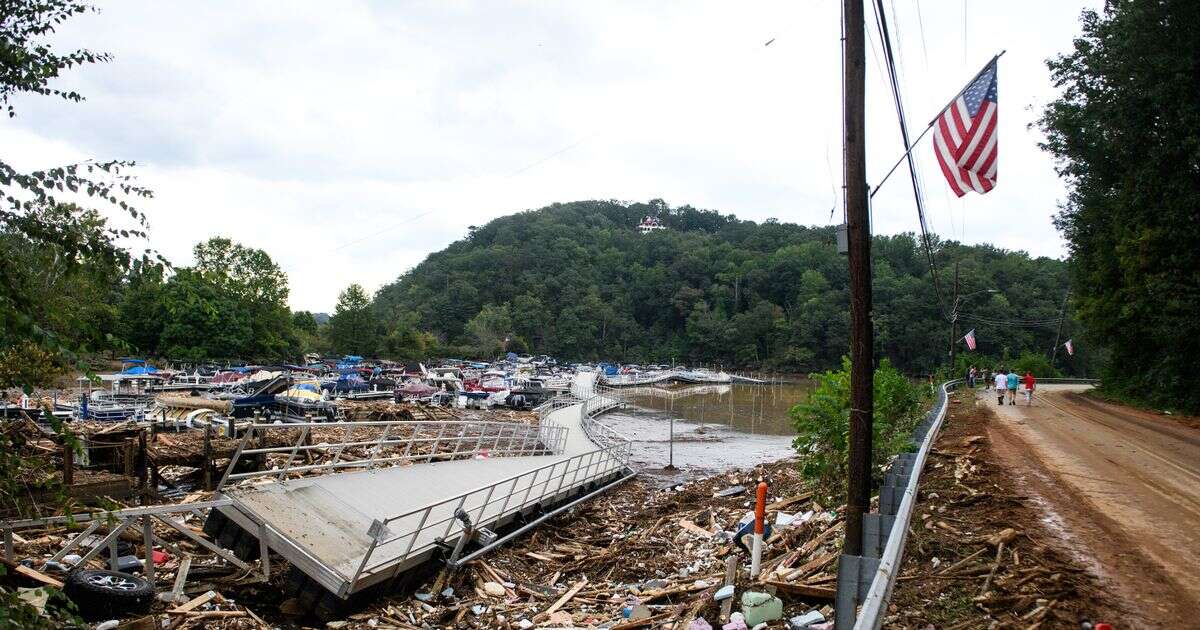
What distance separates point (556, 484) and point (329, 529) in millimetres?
7718

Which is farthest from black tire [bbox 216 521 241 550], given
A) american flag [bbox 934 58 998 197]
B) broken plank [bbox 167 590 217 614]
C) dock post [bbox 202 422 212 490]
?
american flag [bbox 934 58 998 197]

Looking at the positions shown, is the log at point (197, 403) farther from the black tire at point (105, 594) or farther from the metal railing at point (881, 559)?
the metal railing at point (881, 559)

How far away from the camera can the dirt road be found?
258 inches

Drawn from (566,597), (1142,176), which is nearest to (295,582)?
(566,597)

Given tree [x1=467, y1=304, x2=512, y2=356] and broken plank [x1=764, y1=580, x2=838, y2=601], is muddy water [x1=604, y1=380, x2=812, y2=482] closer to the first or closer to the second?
broken plank [x1=764, y1=580, x2=838, y2=601]

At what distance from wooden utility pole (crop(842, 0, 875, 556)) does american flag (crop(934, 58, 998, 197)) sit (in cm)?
188

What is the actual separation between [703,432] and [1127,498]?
113 feet

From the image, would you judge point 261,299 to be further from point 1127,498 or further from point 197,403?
point 1127,498

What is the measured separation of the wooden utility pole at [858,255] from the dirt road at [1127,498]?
7.54ft

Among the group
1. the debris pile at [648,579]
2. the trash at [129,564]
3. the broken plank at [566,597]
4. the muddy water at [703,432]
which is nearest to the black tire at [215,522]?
the trash at [129,564]

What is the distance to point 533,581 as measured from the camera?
12281 mm

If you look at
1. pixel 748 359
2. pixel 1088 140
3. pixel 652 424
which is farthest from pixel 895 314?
pixel 1088 140

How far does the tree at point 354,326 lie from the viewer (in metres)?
102

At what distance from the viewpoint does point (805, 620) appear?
24.6 feet
